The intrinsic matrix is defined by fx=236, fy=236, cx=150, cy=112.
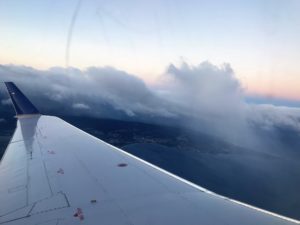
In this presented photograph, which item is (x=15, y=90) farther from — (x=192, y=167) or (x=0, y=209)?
(x=192, y=167)

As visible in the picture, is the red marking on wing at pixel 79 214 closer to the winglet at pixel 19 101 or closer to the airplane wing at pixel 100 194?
the airplane wing at pixel 100 194

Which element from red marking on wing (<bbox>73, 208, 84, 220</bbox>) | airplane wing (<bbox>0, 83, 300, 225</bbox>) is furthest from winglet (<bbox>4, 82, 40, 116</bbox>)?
Answer: red marking on wing (<bbox>73, 208, 84, 220</bbox>)

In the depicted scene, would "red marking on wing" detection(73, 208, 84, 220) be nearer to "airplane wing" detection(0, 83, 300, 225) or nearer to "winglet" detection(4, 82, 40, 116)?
"airplane wing" detection(0, 83, 300, 225)

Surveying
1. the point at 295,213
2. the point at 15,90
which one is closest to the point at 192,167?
the point at 295,213

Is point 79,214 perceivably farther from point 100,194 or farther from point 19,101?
point 19,101

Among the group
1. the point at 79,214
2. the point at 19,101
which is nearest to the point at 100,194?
the point at 79,214

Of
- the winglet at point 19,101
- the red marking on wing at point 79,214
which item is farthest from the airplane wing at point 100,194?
the winglet at point 19,101
